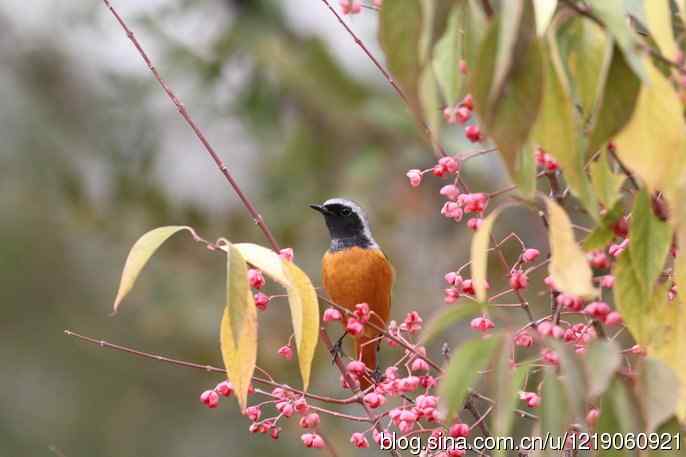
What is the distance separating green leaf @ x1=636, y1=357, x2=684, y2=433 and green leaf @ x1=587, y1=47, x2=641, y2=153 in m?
0.30

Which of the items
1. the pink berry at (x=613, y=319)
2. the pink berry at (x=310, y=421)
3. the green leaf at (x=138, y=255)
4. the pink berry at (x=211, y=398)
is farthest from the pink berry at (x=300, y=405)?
the pink berry at (x=613, y=319)

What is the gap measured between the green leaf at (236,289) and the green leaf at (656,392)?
610mm

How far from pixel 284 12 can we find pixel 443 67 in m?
10.9

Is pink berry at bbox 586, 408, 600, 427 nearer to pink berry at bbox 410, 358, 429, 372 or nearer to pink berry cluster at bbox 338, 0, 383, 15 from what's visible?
pink berry at bbox 410, 358, 429, 372

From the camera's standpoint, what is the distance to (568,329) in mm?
2264

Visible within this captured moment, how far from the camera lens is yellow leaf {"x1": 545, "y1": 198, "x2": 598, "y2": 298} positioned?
159 cm

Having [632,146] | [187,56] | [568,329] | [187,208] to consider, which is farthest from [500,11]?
[187,56]

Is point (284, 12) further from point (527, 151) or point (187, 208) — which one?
point (527, 151)

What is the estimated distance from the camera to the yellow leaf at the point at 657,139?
1583mm

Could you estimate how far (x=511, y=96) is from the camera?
153cm

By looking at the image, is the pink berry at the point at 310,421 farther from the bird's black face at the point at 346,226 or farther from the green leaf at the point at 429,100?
the bird's black face at the point at 346,226

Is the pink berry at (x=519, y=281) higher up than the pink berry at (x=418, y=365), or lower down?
higher up

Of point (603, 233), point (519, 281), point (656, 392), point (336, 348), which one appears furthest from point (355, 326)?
point (336, 348)

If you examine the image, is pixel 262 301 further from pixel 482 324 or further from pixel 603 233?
pixel 603 233
